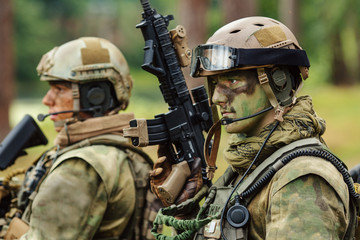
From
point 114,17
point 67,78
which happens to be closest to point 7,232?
point 67,78

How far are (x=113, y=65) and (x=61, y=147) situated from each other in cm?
86

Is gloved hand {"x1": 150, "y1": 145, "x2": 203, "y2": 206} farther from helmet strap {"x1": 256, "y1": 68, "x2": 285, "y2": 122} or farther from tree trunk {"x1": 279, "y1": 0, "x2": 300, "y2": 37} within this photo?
tree trunk {"x1": 279, "y1": 0, "x2": 300, "y2": 37}

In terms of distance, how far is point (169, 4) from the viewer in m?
45.6

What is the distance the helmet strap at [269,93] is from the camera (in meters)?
3.52

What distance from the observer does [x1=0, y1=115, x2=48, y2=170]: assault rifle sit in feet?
19.0

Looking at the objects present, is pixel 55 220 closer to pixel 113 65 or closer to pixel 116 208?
pixel 116 208

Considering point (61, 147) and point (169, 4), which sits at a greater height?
point (169, 4)

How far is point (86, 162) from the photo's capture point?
16.1 ft

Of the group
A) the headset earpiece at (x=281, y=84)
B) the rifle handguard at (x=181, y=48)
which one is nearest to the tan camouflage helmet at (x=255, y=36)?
the headset earpiece at (x=281, y=84)

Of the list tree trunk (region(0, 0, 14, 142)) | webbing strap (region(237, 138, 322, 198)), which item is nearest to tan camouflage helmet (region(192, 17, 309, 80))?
webbing strap (region(237, 138, 322, 198))

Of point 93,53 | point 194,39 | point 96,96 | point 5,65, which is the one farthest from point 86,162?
point 194,39

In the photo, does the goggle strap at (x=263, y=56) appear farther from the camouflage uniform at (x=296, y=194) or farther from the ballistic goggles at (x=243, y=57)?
the camouflage uniform at (x=296, y=194)

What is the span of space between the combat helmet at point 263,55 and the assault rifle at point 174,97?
802mm

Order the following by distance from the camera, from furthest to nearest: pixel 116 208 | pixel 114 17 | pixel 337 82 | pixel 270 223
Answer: pixel 114 17
pixel 337 82
pixel 116 208
pixel 270 223
